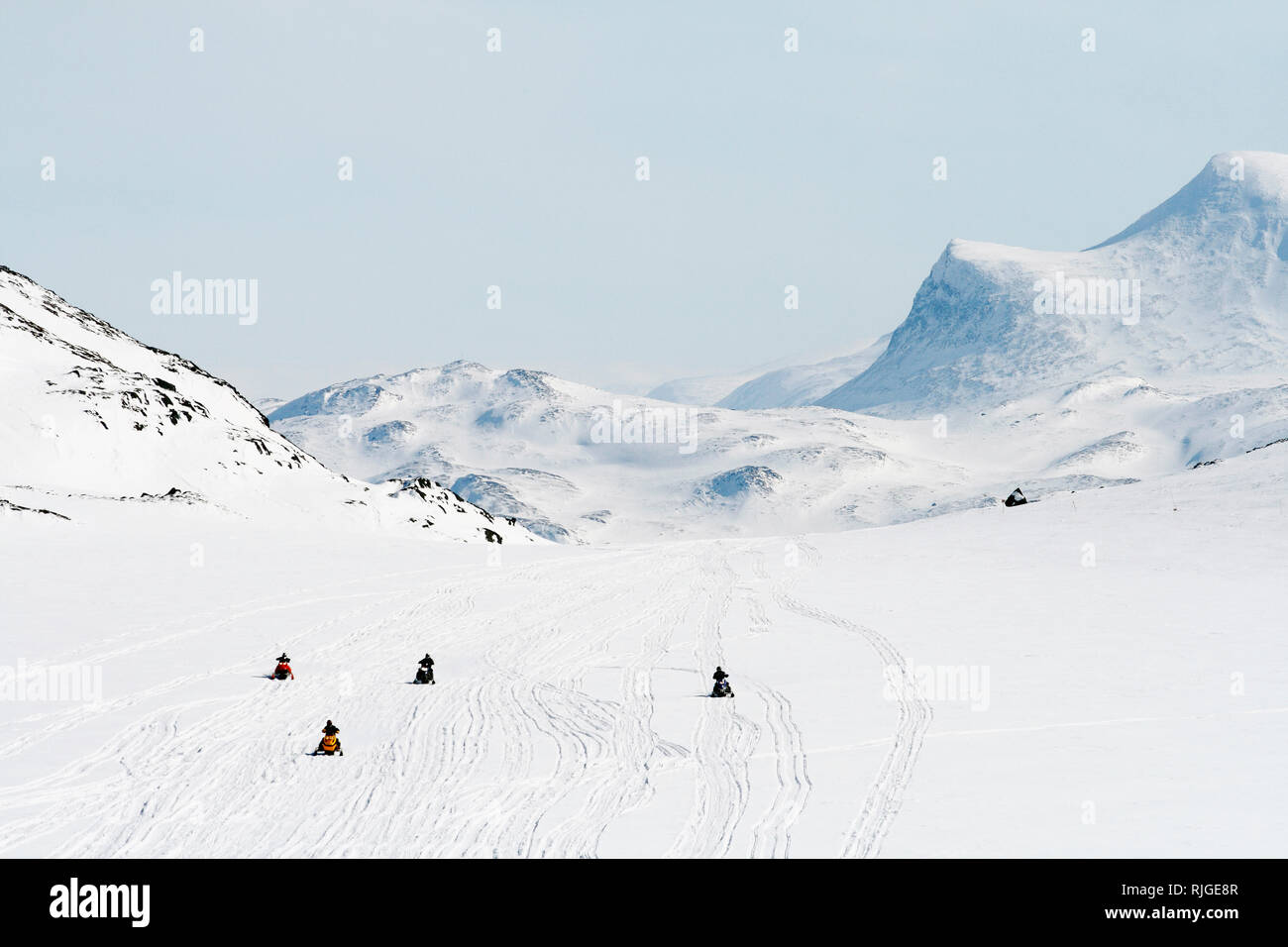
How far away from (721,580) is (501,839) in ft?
97.7

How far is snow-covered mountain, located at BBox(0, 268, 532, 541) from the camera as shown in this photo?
282 ft

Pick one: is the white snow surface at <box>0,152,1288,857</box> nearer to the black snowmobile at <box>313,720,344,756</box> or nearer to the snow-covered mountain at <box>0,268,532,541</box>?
the black snowmobile at <box>313,720,344,756</box>

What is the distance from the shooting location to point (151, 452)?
92062 millimetres

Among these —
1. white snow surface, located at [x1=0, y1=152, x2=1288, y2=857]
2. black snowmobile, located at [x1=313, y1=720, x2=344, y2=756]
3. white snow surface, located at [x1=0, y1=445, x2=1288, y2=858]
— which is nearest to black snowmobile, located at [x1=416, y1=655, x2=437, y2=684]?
white snow surface, located at [x1=0, y1=445, x2=1288, y2=858]

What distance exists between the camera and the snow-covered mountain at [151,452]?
85.9 m
